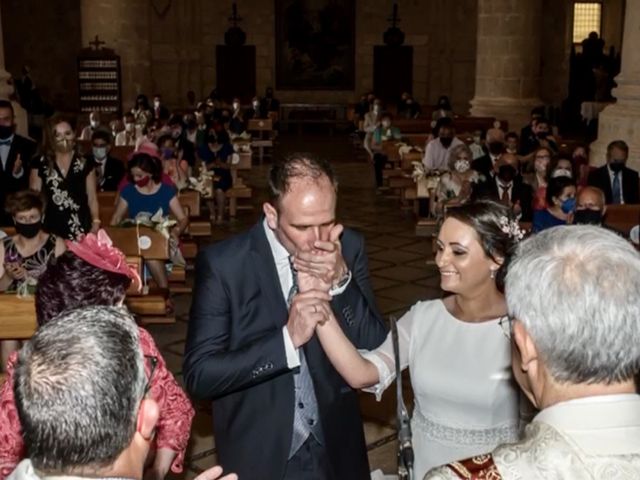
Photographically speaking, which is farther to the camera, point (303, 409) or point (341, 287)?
point (303, 409)

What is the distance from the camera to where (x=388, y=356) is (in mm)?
3014

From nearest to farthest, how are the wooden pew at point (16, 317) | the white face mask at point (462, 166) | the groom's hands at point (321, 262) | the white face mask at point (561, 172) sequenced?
the groom's hands at point (321, 262) < the wooden pew at point (16, 317) < the white face mask at point (561, 172) < the white face mask at point (462, 166)

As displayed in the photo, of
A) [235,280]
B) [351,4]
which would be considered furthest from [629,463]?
[351,4]

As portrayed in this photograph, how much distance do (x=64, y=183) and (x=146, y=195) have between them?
1.34 m

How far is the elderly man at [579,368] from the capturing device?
171cm

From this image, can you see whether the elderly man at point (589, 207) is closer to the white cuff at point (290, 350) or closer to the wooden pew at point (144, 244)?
the wooden pew at point (144, 244)

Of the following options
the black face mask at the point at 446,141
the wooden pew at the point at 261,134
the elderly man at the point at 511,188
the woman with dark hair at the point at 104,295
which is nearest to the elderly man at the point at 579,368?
the woman with dark hair at the point at 104,295

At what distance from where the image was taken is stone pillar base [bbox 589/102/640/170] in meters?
11.8

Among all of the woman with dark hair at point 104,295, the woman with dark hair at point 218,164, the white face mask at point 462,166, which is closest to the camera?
the woman with dark hair at point 104,295

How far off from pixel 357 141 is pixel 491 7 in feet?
18.7

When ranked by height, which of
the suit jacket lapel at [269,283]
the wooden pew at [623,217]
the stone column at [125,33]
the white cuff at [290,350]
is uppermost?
the stone column at [125,33]

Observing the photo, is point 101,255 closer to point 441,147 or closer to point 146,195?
point 146,195

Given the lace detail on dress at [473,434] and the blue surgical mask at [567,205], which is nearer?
the lace detail on dress at [473,434]

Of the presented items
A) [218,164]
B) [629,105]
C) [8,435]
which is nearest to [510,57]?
[629,105]
